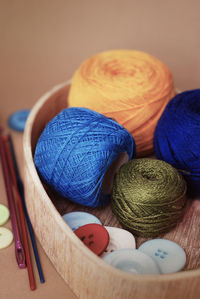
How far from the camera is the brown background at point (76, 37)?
4.58ft

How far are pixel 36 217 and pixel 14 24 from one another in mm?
926

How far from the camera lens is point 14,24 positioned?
1472mm

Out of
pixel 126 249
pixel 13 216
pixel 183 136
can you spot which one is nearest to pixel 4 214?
pixel 13 216

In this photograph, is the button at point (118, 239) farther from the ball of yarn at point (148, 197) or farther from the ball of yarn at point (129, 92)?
the ball of yarn at point (129, 92)

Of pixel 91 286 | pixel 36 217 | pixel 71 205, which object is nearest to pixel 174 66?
pixel 71 205

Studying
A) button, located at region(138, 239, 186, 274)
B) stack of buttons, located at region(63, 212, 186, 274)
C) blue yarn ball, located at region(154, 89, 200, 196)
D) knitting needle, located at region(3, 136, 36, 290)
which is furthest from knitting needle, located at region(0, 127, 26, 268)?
blue yarn ball, located at region(154, 89, 200, 196)

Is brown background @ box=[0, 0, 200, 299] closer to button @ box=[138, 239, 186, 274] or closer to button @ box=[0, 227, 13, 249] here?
button @ box=[0, 227, 13, 249]

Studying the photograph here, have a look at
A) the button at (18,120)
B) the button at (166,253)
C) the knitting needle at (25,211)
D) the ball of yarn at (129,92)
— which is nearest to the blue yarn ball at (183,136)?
the ball of yarn at (129,92)

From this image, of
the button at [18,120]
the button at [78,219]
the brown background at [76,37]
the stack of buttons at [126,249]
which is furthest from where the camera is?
the brown background at [76,37]

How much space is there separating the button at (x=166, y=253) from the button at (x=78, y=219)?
12 cm

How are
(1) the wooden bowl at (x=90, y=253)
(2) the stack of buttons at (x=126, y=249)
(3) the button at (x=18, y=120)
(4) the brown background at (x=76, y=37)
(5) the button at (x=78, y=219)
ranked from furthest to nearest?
(4) the brown background at (x=76, y=37), (3) the button at (x=18, y=120), (5) the button at (x=78, y=219), (2) the stack of buttons at (x=126, y=249), (1) the wooden bowl at (x=90, y=253)

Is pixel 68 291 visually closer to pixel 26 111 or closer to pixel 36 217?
pixel 36 217

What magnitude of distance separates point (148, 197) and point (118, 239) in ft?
0.37

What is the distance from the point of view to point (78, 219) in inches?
32.9
